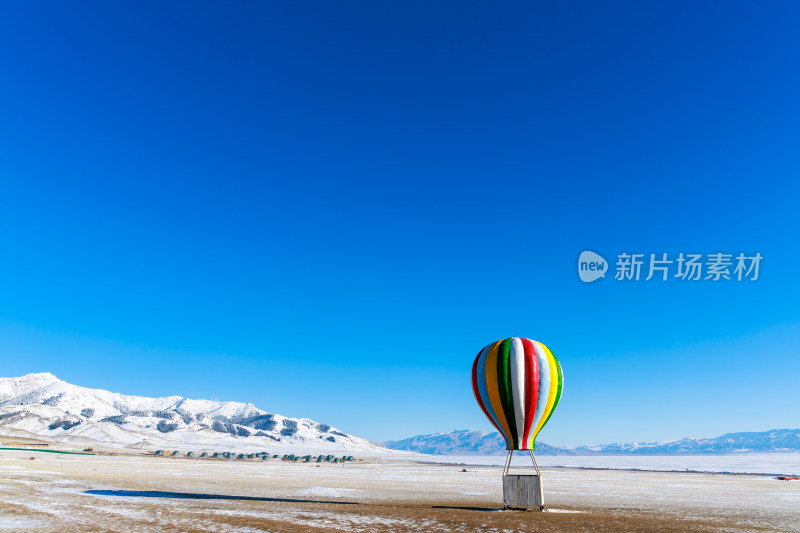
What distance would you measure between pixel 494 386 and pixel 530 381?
183cm

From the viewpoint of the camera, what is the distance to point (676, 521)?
2308cm

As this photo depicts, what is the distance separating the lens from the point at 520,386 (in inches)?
1013

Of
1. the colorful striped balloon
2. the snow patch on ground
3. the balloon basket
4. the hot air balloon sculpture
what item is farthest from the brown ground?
the colorful striped balloon

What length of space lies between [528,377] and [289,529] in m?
13.2

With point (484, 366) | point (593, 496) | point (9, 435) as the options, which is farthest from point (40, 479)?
point (9, 435)

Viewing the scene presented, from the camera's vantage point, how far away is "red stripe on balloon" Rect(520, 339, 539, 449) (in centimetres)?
2570

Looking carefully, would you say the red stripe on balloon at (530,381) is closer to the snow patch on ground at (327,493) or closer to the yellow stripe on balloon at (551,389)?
the yellow stripe on balloon at (551,389)

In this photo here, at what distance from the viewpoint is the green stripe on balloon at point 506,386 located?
25.9 metres

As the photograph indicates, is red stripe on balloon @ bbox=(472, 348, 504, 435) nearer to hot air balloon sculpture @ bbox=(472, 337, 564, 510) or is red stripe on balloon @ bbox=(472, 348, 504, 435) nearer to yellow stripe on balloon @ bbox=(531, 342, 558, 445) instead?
hot air balloon sculpture @ bbox=(472, 337, 564, 510)

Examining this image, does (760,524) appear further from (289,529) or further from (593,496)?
(289,529)

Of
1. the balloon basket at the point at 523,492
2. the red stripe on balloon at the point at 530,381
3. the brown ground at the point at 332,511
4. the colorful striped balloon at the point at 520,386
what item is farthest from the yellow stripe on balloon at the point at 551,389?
the brown ground at the point at 332,511

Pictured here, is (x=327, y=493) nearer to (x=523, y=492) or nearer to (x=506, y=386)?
(x=523, y=492)

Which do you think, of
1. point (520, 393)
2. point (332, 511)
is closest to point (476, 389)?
point (520, 393)

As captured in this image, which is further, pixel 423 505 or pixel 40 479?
pixel 40 479
